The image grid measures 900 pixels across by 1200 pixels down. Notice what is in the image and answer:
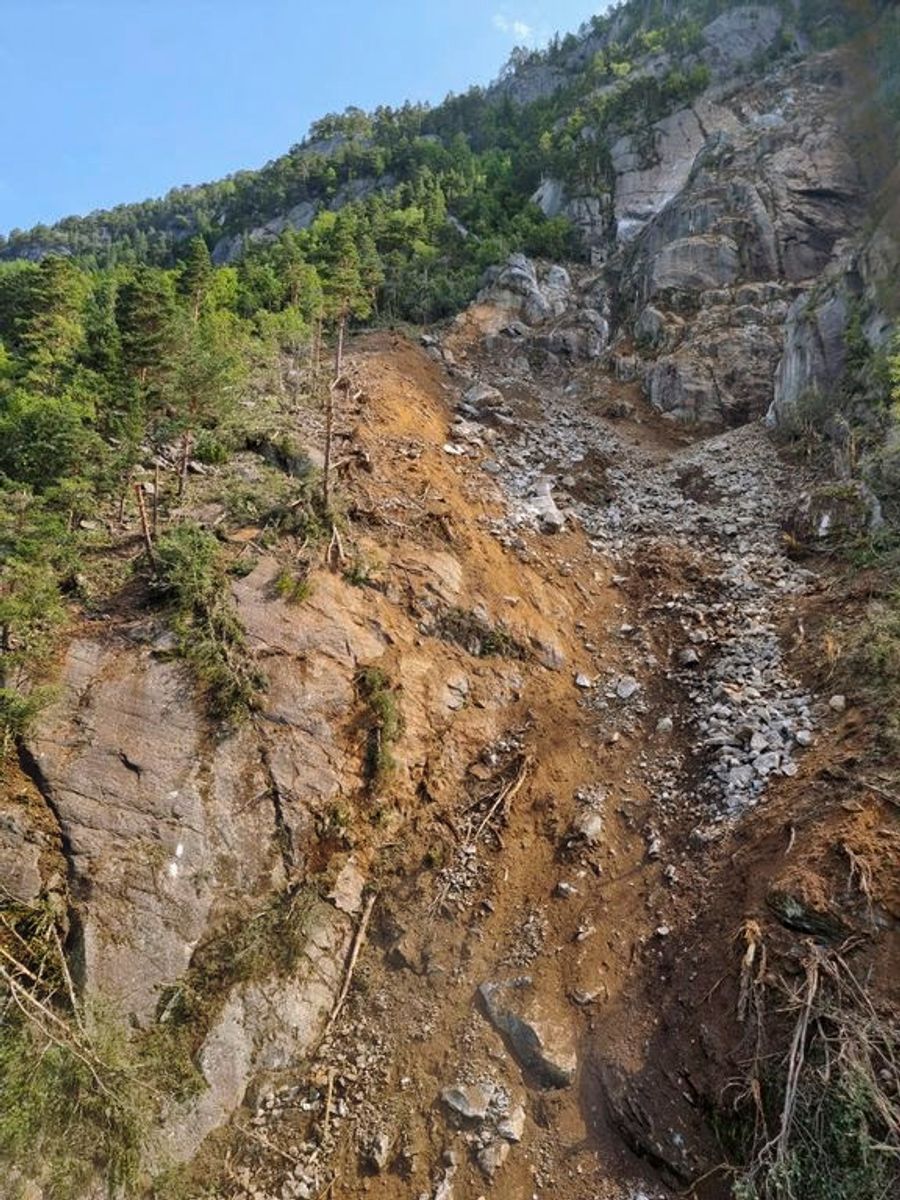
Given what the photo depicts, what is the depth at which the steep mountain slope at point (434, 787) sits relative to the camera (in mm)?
7781

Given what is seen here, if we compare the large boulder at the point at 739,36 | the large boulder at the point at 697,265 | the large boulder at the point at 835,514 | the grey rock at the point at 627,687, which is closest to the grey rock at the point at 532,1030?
the grey rock at the point at 627,687

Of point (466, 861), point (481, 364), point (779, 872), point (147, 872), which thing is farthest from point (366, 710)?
point (481, 364)

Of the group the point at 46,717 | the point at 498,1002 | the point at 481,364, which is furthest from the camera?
the point at 481,364

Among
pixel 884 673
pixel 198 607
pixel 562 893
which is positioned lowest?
pixel 562 893

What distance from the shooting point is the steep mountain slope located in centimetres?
778

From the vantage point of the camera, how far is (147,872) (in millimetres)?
9320

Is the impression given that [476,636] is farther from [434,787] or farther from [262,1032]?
[262,1032]

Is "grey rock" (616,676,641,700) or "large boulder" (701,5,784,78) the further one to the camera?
"large boulder" (701,5,784,78)

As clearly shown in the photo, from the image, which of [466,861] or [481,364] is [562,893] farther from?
[481,364]

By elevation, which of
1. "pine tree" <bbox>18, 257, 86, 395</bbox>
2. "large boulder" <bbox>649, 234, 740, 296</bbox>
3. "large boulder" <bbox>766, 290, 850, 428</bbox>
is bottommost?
"large boulder" <bbox>766, 290, 850, 428</bbox>

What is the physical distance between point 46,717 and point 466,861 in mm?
7156

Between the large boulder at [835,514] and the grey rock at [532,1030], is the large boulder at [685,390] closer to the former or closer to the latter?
the large boulder at [835,514]

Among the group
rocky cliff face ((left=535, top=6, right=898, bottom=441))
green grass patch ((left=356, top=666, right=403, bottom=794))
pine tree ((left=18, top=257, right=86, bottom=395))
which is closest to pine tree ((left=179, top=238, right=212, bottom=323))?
Answer: pine tree ((left=18, top=257, right=86, bottom=395))

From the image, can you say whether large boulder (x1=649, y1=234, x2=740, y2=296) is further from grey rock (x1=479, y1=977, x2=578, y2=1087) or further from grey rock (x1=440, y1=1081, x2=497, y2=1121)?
grey rock (x1=440, y1=1081, x2=497, y2=1121)
